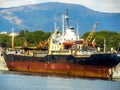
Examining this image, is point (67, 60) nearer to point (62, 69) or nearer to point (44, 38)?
point (62, 69)

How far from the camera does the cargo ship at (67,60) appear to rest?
296 feet

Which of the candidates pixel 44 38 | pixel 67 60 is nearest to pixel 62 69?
pixel 67 60

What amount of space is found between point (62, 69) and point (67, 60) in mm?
2411

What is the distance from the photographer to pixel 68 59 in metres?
94.3

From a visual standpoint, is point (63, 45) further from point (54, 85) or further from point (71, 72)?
point (54, 85)

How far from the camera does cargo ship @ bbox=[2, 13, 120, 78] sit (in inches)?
3556

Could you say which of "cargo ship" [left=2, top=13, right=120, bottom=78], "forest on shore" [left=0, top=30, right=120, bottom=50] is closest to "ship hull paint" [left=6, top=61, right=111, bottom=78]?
"cargo ship" [left=2, top=13, right=120, bottom=78]

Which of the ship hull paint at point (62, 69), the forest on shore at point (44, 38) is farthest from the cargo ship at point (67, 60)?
the forest on shore at point (44, 38)

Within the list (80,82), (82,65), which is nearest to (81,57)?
(82,65)

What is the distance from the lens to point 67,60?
94.4m

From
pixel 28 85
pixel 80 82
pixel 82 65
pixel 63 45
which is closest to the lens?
pixel 28 85

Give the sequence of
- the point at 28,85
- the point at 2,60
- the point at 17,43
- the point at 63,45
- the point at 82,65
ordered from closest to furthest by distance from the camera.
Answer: the point at 28,85 < the point at 82,65 < the point at 63,45 < the point at 2,60 < the point at 17,43

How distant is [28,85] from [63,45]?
111ft

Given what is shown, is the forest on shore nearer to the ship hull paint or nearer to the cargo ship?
the cargo ship
